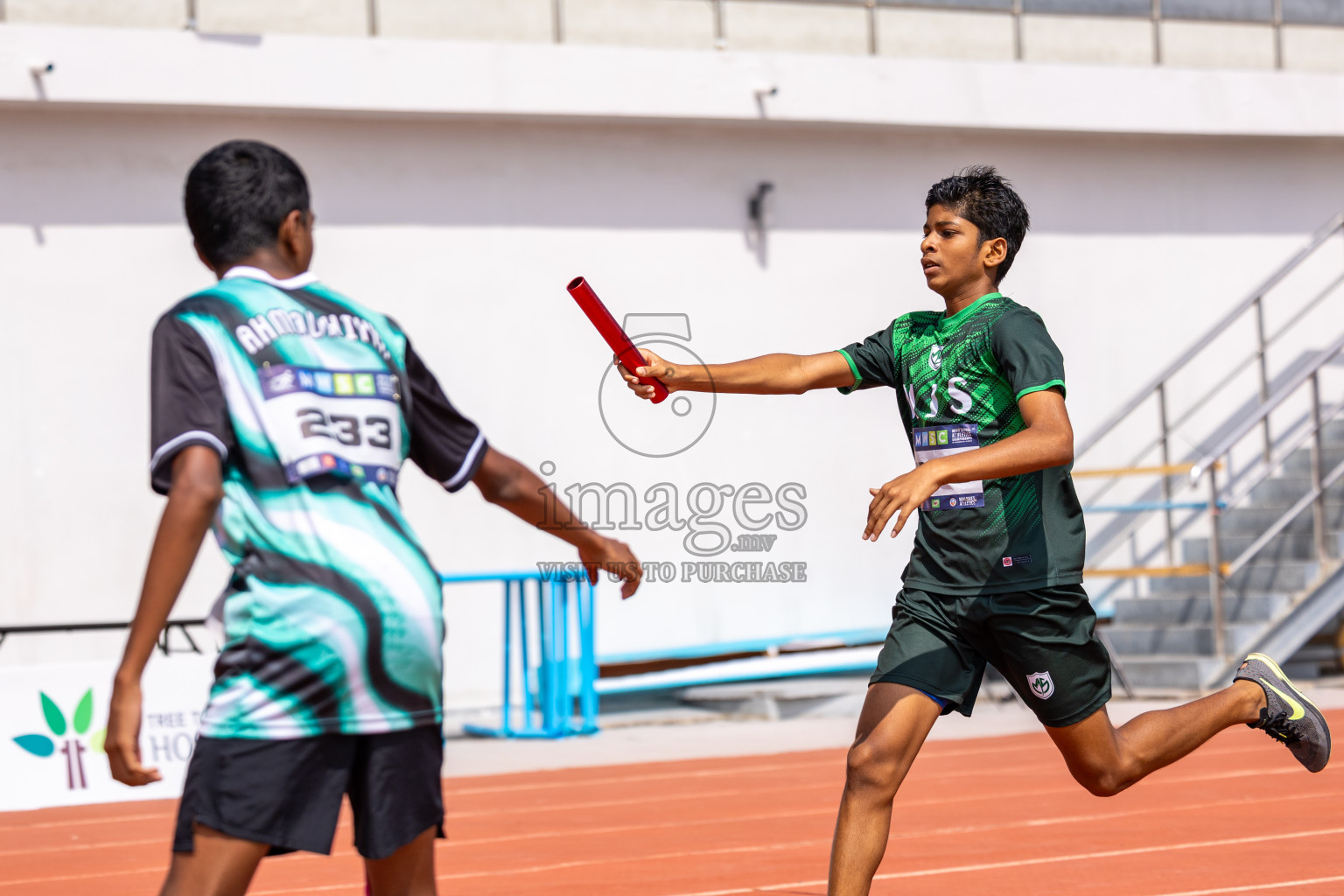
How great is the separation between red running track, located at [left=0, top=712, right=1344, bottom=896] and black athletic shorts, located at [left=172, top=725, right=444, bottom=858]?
9.68 feet

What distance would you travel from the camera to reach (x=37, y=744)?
8.57 m

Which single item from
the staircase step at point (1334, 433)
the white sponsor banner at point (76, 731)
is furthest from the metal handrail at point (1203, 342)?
the white sponsor banner at point (76, 731)

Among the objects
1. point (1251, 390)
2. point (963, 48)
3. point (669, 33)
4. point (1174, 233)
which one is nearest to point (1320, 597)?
point (1251, 390)

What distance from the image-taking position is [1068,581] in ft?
14.2

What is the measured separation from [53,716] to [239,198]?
6.54 m

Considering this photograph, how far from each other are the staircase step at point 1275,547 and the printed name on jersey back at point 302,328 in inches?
428

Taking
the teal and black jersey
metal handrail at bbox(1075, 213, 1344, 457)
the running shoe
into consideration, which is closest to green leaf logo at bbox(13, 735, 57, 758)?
the running shoe

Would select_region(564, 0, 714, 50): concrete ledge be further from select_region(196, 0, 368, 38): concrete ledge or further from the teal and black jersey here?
the teal and black jersey

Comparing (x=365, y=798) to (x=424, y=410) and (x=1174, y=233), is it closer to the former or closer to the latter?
(x=424, y=410)

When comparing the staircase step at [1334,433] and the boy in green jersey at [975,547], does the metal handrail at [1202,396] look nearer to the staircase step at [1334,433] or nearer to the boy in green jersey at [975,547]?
the staircase step at [1334,433]

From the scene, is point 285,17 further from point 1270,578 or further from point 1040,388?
point 1040,388

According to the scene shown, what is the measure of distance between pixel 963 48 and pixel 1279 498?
181 inches

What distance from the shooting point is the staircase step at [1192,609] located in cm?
1217

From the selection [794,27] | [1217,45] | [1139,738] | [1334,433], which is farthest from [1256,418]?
[1139,738]
